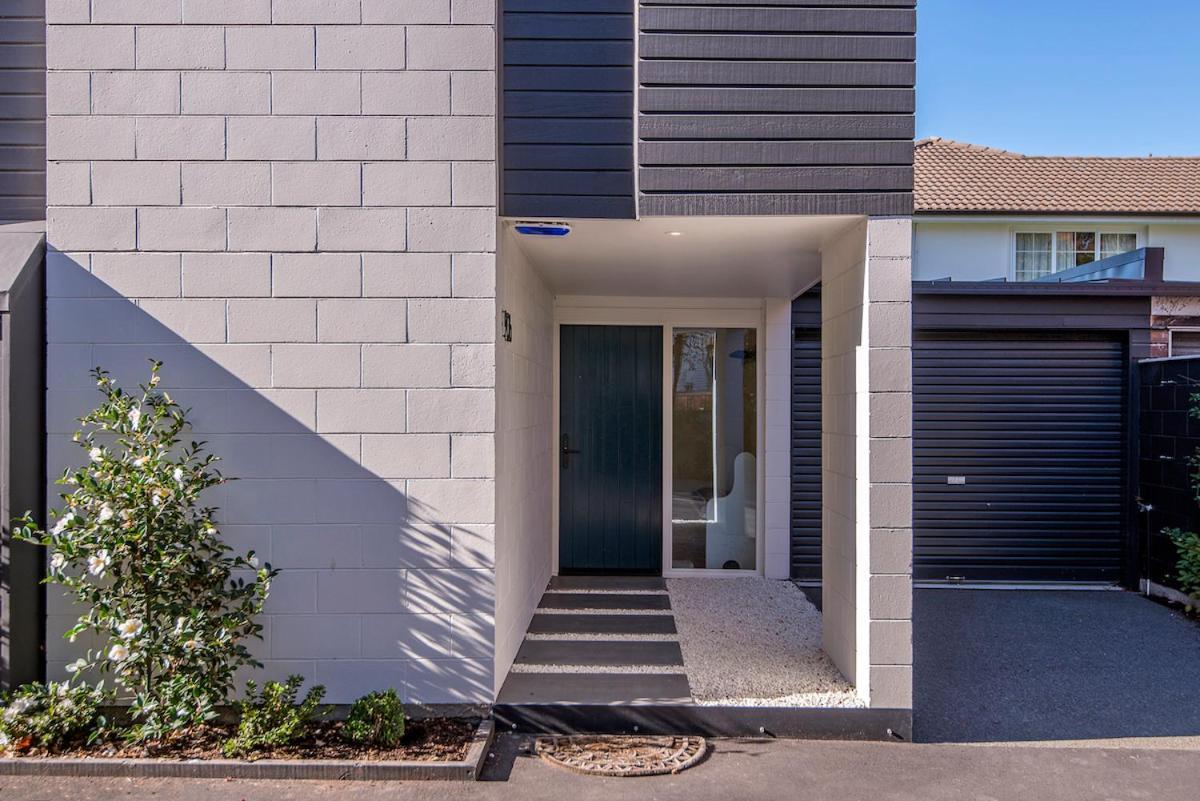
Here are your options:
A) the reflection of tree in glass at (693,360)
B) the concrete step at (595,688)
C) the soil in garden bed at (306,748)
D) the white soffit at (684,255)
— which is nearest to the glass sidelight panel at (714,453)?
the reflection of tree in glass at (693,360)

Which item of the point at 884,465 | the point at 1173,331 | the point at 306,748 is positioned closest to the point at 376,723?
the point at 306,748

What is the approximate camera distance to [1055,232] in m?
10.8

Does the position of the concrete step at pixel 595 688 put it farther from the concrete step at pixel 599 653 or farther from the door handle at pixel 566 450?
the door handle at pixel 566 450

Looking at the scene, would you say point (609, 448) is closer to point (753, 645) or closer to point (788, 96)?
point (753, 645)

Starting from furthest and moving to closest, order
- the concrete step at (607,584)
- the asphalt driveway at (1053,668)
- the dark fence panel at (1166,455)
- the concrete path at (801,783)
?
the concrete step at (607,584), the dark fence panel at (1166,455), the asphalt driveway at (1053,668), the concrete path at (801,783)

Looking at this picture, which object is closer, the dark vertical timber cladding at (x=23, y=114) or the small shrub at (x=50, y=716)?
the small shrub at (x=50, y=716)

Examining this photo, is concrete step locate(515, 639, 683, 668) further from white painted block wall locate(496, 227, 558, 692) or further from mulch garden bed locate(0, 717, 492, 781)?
mulch garden bed locate(0, 717, 492, 781)

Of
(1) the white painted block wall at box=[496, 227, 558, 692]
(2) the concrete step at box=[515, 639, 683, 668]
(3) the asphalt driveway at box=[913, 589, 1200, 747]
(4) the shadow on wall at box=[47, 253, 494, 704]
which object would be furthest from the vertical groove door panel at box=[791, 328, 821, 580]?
(4) the shadow on wall at box=[47, 253, 494, 704]

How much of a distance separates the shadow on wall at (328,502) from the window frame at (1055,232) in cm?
986

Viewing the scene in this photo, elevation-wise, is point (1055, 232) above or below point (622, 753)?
above

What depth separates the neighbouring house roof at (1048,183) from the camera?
10.3 meters

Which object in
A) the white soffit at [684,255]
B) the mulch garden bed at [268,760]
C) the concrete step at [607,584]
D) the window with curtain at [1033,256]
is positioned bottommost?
the mulch garden bed at [268,760]

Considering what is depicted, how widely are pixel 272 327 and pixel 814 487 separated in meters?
4.20

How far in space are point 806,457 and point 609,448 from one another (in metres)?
1.53
